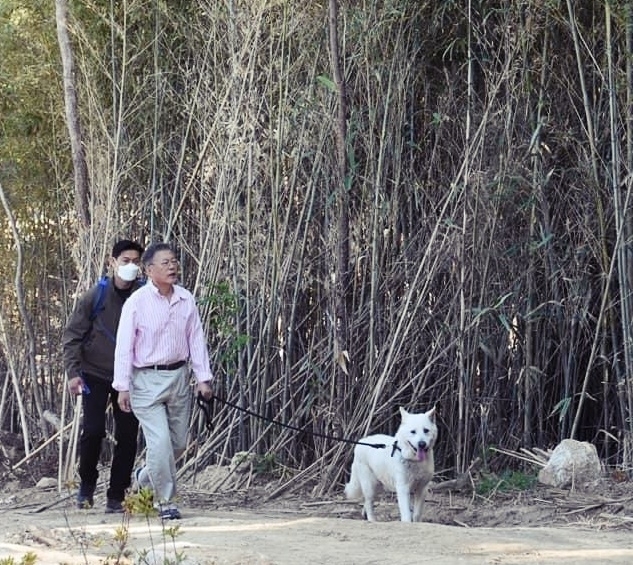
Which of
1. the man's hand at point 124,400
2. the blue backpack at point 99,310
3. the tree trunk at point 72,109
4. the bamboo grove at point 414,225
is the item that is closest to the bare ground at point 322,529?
the bamboo grove at point 414,225

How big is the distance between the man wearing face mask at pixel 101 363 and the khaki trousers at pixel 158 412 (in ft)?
1.24

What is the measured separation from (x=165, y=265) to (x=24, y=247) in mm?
4345

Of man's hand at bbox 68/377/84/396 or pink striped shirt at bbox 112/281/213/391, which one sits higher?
pink striped shirt at bbox 112/281/213/391

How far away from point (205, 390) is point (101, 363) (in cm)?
76

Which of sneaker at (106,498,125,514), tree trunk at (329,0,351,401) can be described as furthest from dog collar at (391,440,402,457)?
sneaker at (106,498,125,514)

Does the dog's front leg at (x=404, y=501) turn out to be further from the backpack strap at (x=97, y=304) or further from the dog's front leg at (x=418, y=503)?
the backpack strap at (x=97, y=304)

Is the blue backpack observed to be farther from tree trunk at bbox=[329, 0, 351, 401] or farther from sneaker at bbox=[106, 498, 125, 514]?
tree trunk at bbox=[329, 0, 351, 401]

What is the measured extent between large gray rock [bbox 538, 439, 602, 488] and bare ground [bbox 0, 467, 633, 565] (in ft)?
0.22

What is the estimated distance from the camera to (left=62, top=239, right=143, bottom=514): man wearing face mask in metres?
6.62

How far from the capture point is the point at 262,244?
780 centimetres

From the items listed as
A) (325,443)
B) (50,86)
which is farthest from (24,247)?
(325,443)

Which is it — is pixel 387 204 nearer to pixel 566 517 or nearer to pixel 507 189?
pixel 507 189

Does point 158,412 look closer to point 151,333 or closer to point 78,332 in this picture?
point 151,333

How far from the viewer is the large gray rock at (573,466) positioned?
693 centimetres
